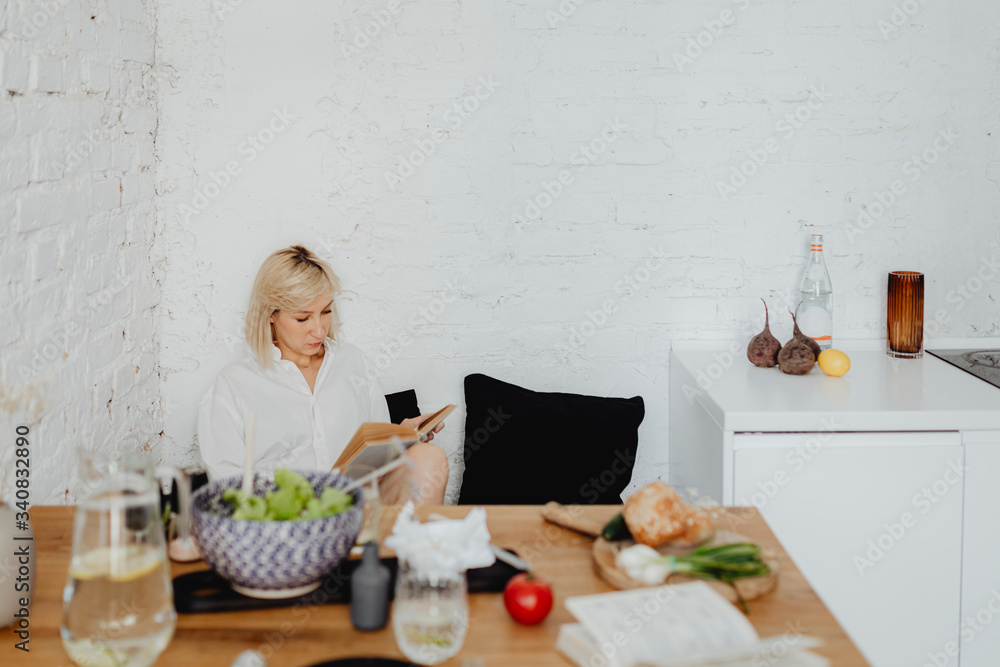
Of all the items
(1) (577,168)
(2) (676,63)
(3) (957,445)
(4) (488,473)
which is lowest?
(4) (488,473)

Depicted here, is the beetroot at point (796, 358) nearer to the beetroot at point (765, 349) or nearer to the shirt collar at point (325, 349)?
the beetroot at point (765, 349)

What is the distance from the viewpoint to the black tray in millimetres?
1251

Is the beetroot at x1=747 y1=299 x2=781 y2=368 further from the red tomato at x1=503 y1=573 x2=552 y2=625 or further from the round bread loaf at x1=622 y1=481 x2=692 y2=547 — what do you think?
the red tomato at x1=503 y1=573 x2=552 y2=625

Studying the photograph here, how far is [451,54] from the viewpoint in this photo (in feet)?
8.82

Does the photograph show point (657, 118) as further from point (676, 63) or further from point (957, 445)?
point (957, 445)

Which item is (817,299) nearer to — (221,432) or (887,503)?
(887,503)

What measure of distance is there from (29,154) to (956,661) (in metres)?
2.52

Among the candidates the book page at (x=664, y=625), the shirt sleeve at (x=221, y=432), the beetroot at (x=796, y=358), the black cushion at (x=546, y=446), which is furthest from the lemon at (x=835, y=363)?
the shirt sleeve at (x=221, y=432)

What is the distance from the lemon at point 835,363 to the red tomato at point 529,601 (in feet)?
4.95

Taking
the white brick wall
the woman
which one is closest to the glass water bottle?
the woman

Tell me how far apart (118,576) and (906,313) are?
2370 millimetres

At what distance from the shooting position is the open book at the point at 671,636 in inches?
42.6

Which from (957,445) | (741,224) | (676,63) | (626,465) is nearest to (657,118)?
(676,63)

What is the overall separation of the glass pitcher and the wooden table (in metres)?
0.08
